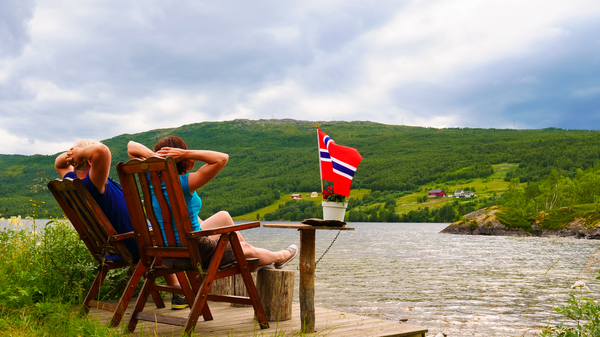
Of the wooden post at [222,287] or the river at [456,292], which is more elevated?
the wooden post at [222,287]

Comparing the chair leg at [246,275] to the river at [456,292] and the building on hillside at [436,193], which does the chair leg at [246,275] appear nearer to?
the river at [456,292]

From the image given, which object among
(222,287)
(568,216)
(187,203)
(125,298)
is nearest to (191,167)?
(187,203)

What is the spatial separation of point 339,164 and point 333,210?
1.84 ft

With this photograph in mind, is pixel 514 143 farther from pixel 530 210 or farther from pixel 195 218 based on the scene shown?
pixel 195 218

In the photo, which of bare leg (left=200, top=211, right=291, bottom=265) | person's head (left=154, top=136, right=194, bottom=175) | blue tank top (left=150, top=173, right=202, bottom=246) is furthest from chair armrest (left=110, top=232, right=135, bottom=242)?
person's head (left=154, top=136, right=194, bottom=175)

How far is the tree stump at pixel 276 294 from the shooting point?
4.45 meters

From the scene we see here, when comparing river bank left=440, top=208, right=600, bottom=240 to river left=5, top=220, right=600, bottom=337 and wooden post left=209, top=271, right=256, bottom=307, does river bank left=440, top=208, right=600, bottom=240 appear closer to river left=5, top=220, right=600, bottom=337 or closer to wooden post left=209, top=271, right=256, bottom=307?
river left=5, top=220, right=600, bottom=337

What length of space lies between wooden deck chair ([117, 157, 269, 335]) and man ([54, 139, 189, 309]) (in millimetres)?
469

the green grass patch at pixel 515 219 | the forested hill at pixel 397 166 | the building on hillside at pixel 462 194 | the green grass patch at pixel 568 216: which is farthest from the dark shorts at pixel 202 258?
the building on hillside at pixel 462 194

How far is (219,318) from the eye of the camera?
4.52m

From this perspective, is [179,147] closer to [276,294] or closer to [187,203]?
[187,203]

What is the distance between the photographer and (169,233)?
357 cm

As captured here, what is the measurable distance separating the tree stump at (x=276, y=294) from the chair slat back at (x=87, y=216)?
4.54ft

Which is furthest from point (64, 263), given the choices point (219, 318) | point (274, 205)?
point (274, 205)
